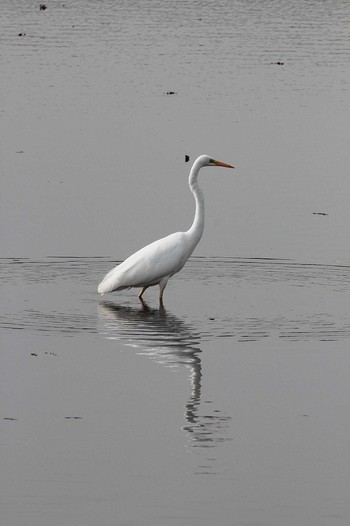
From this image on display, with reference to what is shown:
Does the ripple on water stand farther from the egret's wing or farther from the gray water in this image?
the egret's wing

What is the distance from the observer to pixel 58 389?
1160 cm

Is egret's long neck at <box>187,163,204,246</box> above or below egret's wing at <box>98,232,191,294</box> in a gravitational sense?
above

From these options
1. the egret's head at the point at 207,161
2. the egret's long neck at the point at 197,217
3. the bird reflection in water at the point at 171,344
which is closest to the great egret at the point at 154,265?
the egret's long neck at the point at 197,217

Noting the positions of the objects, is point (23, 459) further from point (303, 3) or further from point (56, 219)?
point (303, 3)

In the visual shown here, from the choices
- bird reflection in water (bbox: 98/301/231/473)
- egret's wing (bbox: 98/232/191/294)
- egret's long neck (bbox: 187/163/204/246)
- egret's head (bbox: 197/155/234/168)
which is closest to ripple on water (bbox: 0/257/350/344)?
bird reflection in water (bbox: 98/301/231/473)

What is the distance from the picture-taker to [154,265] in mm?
15188

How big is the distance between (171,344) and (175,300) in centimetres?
217

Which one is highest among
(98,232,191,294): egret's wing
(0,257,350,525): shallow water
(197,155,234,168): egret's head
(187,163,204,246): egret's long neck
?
(197,155,234,168): egret's head

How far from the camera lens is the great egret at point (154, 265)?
15.1m

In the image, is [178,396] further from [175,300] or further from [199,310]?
[175,300]

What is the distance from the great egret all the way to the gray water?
240 millimetres

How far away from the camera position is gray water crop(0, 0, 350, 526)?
9469 millimetres

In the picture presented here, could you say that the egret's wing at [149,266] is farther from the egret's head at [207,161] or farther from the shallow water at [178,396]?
the egret's head at [207,161]

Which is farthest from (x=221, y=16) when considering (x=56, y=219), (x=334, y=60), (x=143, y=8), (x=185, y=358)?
(x=185, y=358)
